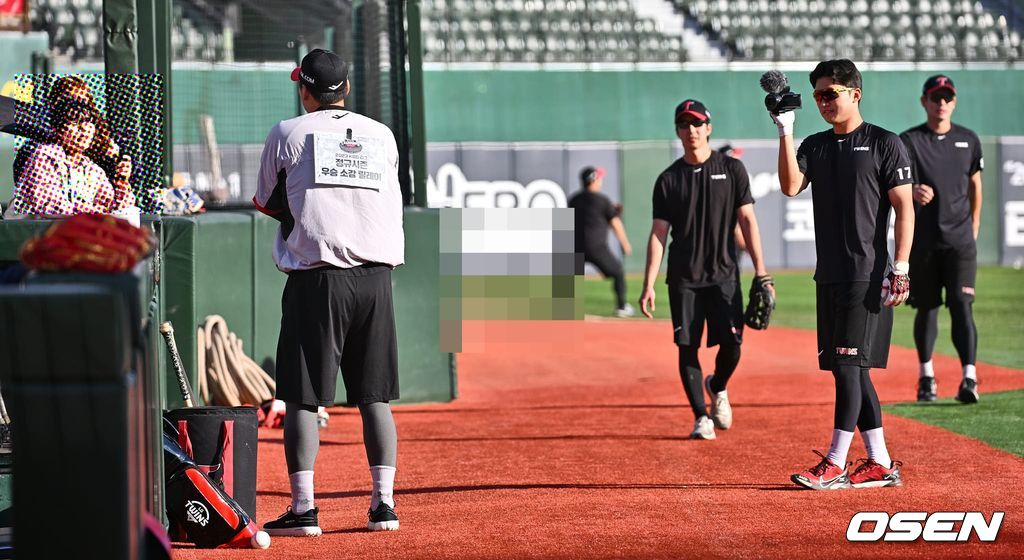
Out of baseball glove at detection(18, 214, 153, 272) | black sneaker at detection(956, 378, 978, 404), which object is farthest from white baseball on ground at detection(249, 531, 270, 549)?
black sneaker at detection(956, 378, 978, 404)

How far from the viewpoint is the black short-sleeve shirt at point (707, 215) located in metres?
8.28

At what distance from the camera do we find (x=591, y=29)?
84.1 ft

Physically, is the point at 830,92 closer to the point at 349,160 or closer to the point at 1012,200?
the point at 349,160

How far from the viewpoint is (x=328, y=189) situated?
550cm

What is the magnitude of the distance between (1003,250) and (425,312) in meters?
17.3

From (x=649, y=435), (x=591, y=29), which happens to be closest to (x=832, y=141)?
(x=649, y=435)

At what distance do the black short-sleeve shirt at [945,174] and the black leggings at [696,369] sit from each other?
1.96 m

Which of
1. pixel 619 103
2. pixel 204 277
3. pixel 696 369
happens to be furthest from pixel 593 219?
pixel 696 369

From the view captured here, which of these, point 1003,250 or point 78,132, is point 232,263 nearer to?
point 78,132

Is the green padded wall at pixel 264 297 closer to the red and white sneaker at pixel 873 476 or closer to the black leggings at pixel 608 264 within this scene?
the red and white sneaker at pixel 873 476

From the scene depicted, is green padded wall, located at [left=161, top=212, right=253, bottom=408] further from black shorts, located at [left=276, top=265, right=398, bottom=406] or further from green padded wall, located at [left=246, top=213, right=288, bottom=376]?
black shorts, located at [left=276, top=265, right=398, bottom=406]

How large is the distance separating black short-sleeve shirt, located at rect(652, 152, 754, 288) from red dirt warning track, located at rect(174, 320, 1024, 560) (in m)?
1.04

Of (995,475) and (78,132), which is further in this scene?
(995,475)

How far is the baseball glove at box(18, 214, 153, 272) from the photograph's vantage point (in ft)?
11.2
